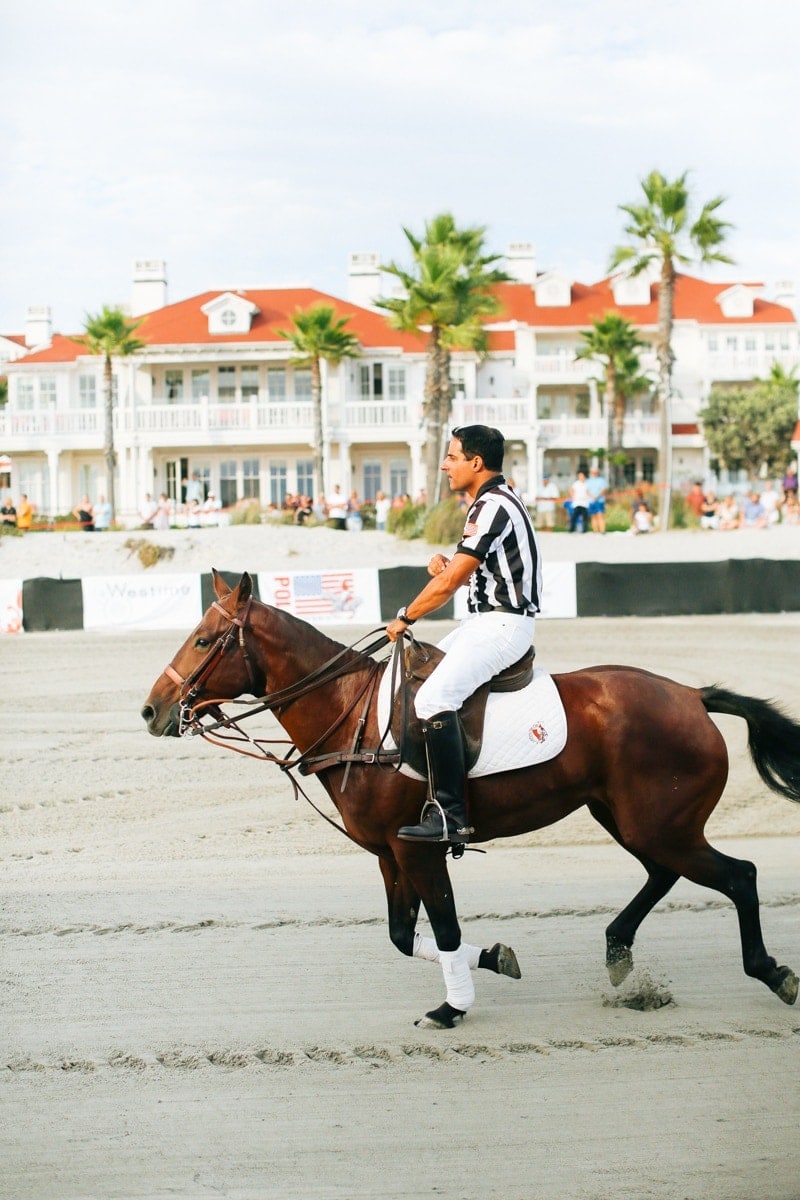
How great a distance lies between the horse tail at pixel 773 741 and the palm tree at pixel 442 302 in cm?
2847

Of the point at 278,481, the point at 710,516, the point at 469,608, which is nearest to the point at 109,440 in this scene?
the point at 278,481

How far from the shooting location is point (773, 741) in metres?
6.02

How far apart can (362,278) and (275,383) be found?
7.87m

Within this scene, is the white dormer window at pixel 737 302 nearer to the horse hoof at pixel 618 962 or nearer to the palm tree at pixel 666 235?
the palm tree at pixel 666 235

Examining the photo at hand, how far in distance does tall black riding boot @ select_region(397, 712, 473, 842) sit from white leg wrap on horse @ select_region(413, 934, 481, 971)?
21.4 inches

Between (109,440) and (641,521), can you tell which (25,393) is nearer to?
(109,440)

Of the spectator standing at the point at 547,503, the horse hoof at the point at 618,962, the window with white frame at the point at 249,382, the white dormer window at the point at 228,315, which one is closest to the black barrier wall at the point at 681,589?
the spectator standing at the point at 547,503

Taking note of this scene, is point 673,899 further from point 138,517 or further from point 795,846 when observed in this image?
point 138,517

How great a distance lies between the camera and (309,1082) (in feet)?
15.9

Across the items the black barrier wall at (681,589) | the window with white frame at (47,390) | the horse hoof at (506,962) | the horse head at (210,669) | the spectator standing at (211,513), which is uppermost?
the window with white frame at (47,390)

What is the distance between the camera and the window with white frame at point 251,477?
4634 cm

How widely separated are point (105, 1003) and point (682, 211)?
112ft

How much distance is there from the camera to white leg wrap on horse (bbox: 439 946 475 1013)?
5.43 metres

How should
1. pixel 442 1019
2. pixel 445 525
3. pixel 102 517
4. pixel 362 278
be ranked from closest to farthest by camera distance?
1. pixel 442 1019
2. pixel 445 525
3. pixel 102 517
4. pixel 362 278
